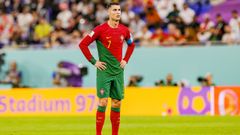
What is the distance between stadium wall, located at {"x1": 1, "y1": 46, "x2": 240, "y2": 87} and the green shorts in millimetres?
12579

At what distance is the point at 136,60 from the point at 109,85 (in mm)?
13781

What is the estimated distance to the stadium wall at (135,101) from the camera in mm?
23453

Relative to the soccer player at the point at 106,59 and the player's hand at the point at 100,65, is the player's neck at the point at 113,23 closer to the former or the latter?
the soccer player at the point at 106,59

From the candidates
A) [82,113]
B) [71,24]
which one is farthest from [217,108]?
[71,24]

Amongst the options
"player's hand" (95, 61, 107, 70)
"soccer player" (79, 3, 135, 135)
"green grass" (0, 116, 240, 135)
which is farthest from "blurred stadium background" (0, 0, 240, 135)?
"player's hand" (95, 61, 107, 70)

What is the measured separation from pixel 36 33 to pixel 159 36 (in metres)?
5.09

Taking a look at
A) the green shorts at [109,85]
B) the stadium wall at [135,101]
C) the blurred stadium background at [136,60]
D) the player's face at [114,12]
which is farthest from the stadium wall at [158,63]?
the player's face at [114,12]

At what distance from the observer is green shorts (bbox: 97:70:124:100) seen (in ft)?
41.7

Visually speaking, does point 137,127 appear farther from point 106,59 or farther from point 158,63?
point 158,63

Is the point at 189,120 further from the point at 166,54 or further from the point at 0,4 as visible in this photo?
the point at 0,4

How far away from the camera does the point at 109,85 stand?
502 inches

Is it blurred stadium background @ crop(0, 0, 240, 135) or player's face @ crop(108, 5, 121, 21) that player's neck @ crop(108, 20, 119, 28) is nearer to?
player's face @ crop(108, 5, 121, 21)

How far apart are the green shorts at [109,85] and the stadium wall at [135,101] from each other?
11.0m

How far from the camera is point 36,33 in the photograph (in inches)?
1071
